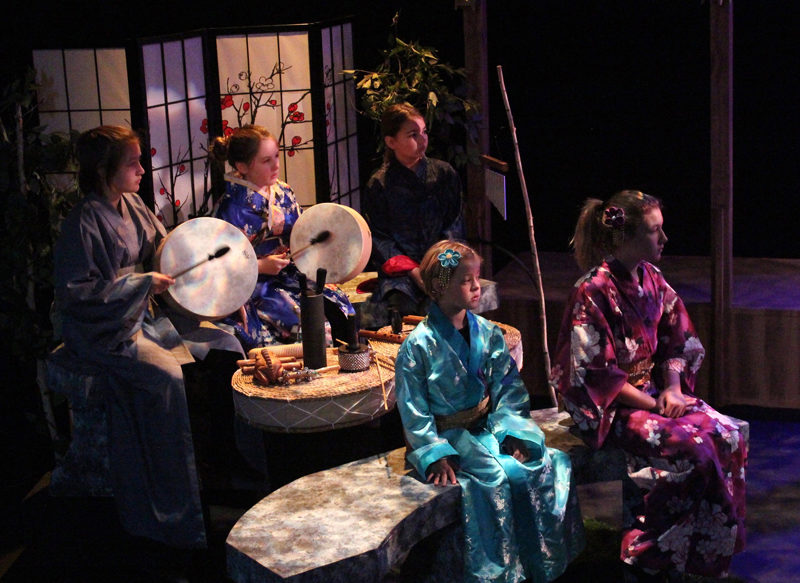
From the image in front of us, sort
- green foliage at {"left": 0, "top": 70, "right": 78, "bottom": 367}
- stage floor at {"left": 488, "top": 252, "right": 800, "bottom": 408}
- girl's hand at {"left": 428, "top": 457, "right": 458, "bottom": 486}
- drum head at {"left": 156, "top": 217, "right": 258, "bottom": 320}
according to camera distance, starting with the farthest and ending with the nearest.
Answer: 1. stage floor at {"left": 488, "top": 252, "right": 800, "bottom": 408}
2. green foliage at {"left": 0, "top": 70, "right": 78, "bottom": 367}
3. drum head at {"left": 156, "top": 217, "right": 258, "bottom": 320}
4. girl's hand at {"left": 428, "top": 457, "right": 458, "bottom": 486}

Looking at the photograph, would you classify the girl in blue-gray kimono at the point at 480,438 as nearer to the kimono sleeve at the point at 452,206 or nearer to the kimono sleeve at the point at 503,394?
the kimono sleeve at the point at 503,394

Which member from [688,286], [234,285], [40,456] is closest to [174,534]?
[234,285]

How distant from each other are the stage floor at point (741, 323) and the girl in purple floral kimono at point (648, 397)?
5.59 feet

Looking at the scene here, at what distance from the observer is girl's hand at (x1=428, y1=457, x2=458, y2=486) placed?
157 inches

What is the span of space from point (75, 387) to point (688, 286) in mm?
3358

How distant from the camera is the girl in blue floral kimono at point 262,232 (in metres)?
5.45

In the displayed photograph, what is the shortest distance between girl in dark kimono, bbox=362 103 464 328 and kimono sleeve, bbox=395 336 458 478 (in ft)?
5.16

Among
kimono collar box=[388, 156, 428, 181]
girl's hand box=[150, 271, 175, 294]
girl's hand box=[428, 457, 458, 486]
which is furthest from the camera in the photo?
kimono collar box=[388, 156, 428, 181]

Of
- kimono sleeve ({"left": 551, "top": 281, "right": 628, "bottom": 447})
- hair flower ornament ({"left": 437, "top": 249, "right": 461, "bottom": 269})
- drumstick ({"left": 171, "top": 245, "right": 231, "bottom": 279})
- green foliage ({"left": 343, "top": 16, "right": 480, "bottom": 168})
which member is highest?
green foliage ({"left": 343, "top": 16, "right": 480, "bottom": 168})

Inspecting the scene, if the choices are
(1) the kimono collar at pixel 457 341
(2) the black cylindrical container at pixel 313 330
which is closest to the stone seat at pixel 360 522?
(1) the kimono collar at pixel 457 341

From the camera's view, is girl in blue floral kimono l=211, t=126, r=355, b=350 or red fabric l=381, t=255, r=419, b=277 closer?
girl in blue floral kimono l=211, t=126, r=355, b=350

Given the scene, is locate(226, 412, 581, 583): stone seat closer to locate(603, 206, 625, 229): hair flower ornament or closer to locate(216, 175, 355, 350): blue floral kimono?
locate(603, 206, 625, 229): hair flower ornament

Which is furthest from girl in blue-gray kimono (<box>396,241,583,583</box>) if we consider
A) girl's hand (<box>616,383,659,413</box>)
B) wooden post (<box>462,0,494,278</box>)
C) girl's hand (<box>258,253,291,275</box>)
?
wooden post (<box>462,0,494,278</box>)

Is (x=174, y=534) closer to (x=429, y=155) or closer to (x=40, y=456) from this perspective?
(x=40, y=456)
